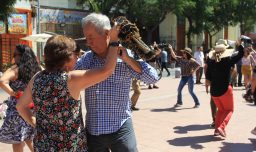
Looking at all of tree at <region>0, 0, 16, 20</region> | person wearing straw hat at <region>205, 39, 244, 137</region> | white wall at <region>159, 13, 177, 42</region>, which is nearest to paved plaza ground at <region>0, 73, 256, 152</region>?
person wearing straw hat at <region>205, 39, 244, 137</region>

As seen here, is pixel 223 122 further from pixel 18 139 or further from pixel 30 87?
pixel 30 87

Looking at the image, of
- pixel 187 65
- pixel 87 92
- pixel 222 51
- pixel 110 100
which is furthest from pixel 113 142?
pixel 187 65

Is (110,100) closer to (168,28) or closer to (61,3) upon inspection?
(61,3)

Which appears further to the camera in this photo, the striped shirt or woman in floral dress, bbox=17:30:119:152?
the striped shirt

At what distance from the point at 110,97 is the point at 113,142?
35 centimetres

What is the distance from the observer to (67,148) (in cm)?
266

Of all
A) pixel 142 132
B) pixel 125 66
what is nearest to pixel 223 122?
pixel 142 132

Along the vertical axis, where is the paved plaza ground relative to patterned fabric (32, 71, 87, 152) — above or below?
below

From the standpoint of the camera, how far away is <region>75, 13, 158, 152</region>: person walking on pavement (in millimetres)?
2824

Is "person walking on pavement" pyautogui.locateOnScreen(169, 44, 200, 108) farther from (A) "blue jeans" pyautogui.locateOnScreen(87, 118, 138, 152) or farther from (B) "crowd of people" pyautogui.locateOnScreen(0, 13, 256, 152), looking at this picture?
(A) "blue jeans" pyautogui.locateOnScreen(87, 118, 138, 152)

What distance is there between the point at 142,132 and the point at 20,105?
4533 millimetres

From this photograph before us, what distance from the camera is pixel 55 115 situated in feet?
8.57

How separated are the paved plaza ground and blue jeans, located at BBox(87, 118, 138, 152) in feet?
10.2

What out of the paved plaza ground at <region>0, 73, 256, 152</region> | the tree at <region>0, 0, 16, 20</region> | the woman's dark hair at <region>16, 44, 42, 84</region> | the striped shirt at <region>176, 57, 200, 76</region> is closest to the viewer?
the woman's dark hair at <region>16, 44, 42, 84</region>
